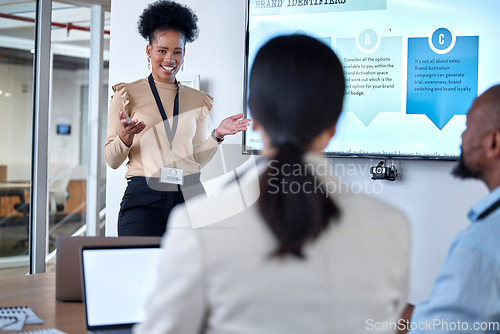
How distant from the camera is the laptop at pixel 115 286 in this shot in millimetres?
1611

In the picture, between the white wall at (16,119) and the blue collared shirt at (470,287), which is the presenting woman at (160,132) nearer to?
the white wall at (16,119)

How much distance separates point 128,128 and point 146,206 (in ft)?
1.44

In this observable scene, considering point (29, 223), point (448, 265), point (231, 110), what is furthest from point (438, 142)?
point (29, 223)

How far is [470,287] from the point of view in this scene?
4.19ft

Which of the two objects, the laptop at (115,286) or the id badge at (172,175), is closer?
the laptop at (115,286)

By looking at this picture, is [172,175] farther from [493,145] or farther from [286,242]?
[286,242]

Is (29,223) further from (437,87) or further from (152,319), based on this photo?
(152,319)

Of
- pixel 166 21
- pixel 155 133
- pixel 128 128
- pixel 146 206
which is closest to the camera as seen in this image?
pixel 128 128

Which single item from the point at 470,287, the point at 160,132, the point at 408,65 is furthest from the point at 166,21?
the point at 470,287

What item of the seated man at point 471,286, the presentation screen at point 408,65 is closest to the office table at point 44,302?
the seated man at point 471,286

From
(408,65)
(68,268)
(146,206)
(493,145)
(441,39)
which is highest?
(441,39)

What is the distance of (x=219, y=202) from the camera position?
960 millimetres

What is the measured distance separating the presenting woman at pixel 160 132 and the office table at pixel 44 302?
2.43ft

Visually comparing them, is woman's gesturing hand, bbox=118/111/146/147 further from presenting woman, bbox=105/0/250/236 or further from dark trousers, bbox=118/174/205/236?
dark trousers, bbox=118/174/205/236
